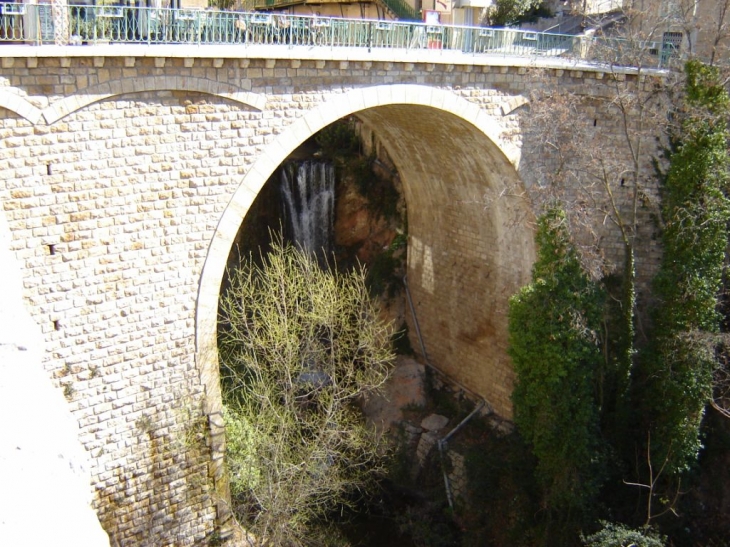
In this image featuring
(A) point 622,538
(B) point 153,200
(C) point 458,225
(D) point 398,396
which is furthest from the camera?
(D) point 398,396

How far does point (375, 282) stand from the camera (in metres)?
18.3

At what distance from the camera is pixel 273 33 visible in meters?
11.5

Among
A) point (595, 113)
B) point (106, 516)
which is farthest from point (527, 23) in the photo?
point (106, 516)

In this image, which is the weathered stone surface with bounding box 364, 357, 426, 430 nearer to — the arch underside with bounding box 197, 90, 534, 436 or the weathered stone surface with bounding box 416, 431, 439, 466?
the arch underside with bounding box 197, 90, 534, 436

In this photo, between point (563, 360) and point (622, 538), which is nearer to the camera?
point (622, 538)

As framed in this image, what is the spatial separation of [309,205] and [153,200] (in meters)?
9.25

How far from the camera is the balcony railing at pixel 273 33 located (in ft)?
31.0

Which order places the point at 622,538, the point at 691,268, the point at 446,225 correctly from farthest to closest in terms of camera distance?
the point at 446,225 → the point at 691,268 → the point at 622,538

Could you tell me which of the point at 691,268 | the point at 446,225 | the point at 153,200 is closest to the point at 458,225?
the point at 446,225

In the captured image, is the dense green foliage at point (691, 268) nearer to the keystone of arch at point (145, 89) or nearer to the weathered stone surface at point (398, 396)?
the weathered stone surface at point (398, 396)

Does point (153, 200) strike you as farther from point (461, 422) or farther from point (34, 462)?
point (461, 422)

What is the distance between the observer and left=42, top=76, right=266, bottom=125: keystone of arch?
949 centimetres

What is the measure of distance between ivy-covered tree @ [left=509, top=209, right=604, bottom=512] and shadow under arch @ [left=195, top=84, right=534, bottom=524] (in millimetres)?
1528

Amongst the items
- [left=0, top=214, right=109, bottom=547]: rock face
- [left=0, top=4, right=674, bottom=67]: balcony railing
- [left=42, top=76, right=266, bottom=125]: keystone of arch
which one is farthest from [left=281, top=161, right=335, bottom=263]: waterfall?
[left=0, top=214, right=109, bottom=547]: rock face
